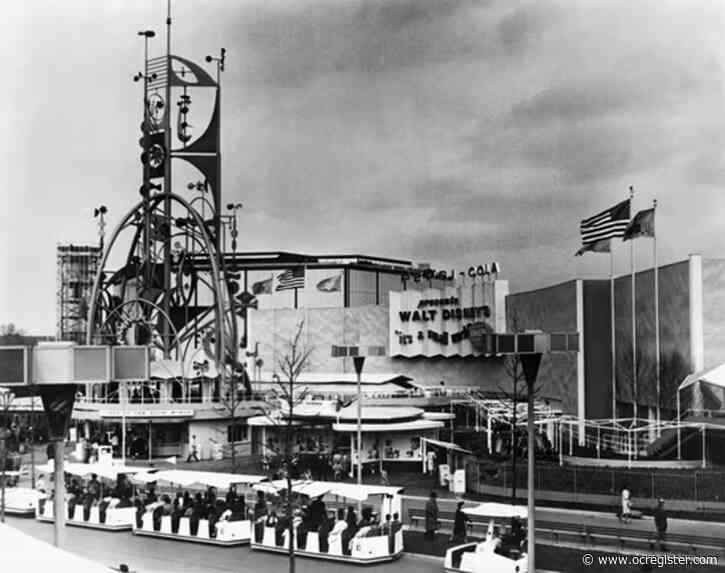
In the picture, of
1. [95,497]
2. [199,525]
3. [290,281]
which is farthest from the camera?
[290,281]

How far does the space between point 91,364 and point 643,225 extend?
23.6 metres

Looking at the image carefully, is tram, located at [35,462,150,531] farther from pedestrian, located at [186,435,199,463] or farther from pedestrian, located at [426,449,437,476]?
pedestrian, located at [186,435,199,463]

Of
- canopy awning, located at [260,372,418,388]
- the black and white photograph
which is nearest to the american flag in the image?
the black and white photograph

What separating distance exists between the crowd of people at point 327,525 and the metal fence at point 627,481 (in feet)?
22.4

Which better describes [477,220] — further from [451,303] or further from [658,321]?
[658,321]

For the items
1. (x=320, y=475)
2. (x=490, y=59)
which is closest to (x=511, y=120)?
(x=490, y=59)

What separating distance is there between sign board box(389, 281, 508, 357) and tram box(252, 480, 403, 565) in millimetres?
30161

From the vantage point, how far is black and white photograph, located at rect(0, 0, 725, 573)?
62.3ft

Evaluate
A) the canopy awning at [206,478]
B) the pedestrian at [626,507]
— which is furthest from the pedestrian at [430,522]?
the pedestrian at [626,507]

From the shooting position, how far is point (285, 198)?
50344 mm

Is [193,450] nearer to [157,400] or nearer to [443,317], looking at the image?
[157,400]

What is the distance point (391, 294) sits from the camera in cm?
5731

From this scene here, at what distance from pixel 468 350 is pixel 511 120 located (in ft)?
69.8

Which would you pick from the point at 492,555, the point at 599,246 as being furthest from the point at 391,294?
the point at 492,555
